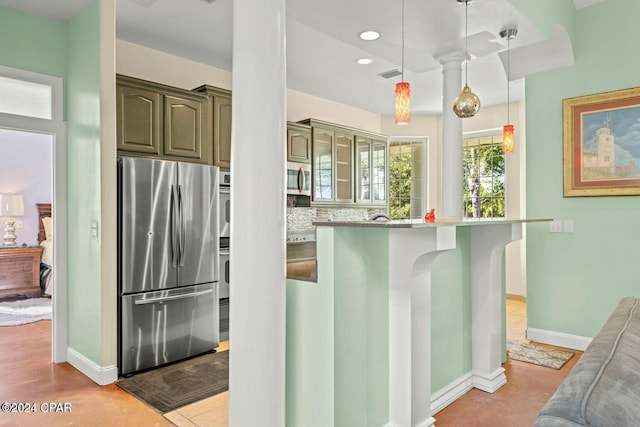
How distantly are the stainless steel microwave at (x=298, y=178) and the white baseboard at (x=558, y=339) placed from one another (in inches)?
111

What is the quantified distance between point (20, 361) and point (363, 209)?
442 cm

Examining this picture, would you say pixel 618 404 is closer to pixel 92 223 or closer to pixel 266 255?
pixel 266 255

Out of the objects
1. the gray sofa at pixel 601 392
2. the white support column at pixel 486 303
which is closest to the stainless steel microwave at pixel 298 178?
the white support column at pixel 486 303

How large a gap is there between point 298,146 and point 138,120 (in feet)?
6.55

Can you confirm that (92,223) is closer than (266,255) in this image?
No

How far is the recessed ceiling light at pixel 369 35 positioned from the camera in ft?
10.1

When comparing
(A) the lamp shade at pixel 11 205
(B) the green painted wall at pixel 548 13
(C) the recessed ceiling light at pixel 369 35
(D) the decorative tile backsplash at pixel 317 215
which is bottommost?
(D) the decorative tile backsplash at pixel 317 215

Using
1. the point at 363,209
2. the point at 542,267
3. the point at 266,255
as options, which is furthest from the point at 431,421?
the point at 363,209

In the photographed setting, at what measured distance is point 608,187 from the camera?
3.57m

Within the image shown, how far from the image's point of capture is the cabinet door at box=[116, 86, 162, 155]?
3.44 meters

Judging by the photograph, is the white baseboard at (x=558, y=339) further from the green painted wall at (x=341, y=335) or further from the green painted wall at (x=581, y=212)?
the green painted wall at (x=341, y=335)

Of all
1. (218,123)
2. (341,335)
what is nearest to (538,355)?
(341,335)

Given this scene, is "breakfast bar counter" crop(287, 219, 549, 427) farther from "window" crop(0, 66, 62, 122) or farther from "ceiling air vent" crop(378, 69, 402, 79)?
"ceiling air vent" crop(378, 69, 402, 79)

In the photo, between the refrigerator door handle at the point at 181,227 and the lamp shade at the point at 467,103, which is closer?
the lamp shade at the point at 467,103
